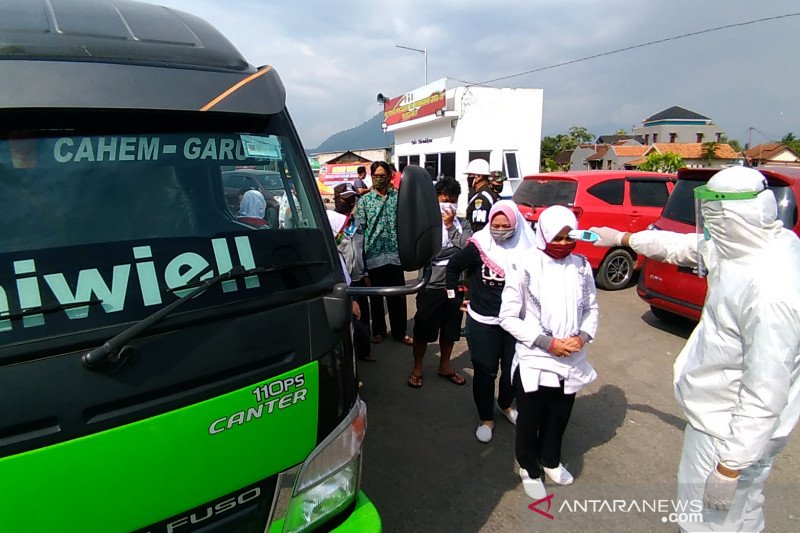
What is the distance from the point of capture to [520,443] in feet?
9.05

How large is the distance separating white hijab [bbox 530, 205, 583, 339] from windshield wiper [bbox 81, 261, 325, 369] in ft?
5.43

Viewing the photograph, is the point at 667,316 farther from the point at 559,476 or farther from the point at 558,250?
the point at 558,250

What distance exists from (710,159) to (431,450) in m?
56.1

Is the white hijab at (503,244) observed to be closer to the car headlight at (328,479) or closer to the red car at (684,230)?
the car headlight at (328,479)

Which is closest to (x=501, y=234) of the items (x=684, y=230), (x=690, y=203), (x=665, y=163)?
(x=684, y=230)

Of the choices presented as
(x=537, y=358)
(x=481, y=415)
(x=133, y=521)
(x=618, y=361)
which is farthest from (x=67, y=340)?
(x=618, y=361)

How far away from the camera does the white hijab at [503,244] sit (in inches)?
122

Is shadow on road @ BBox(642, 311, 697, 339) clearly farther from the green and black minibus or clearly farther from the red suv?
the green and black minibus

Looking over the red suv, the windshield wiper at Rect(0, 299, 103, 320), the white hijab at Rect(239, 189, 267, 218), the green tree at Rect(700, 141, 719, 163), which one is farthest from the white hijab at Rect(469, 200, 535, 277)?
the green tree at Rect(700, 141, 719, 163)

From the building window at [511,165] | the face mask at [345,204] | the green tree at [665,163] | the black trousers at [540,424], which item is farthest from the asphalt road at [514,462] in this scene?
the green tree at [665,163]

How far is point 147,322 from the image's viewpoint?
3.91ft

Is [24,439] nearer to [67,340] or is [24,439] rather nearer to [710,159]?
[67,340]

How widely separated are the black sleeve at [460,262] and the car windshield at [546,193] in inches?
165

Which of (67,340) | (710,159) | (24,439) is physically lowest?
(710,159)
